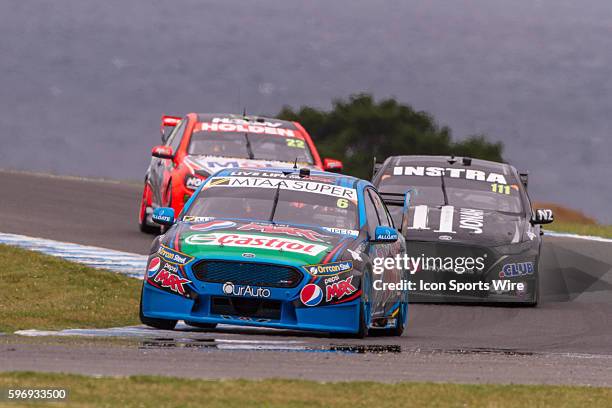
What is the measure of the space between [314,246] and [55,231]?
9740 mm

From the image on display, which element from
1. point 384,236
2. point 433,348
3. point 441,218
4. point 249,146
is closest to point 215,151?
point 249,146

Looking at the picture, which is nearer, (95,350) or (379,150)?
(95,350)

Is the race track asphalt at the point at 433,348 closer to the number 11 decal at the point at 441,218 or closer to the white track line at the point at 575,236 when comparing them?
the number 11 decal at the point at 441,218

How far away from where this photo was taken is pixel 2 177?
2984 cm

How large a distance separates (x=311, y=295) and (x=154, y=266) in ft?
3.94

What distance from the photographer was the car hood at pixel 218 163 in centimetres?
1947

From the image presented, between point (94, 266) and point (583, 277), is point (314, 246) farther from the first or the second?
point (583, 277)

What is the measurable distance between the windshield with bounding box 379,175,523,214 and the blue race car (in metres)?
3.94

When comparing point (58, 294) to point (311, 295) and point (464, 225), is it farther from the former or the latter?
point (311, 295)

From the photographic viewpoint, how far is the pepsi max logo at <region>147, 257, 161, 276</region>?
12.1 m

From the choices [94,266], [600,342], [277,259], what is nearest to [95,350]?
[277,259]

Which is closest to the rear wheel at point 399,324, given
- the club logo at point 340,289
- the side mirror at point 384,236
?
the side mirror at point 384,236

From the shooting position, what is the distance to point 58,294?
16.0 meters

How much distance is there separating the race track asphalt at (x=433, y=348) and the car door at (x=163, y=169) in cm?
66
